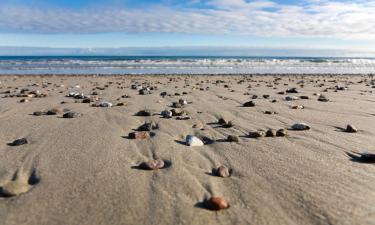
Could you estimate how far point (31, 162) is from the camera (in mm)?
3000

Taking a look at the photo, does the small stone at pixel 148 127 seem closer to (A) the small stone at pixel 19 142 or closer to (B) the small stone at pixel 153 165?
(A) the small stone at pixel 19 142

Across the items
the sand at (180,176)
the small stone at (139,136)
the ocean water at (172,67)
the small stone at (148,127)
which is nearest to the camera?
the sand at (180,176)

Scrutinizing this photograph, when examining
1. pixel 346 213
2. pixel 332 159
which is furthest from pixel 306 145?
pixel 346 213

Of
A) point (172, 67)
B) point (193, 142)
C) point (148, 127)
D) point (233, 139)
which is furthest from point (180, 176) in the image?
point (172, 67)

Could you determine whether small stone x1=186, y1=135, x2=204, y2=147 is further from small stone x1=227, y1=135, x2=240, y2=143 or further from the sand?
small stone x1=227, y1=135, x2=240, y2=143

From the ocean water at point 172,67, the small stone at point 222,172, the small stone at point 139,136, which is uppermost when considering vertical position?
the small stone at point 222,172

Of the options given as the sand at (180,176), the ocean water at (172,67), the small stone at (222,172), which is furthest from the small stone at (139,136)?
the ocean water at (172,67)

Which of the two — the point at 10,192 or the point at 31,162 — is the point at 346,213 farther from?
the point at 31,162

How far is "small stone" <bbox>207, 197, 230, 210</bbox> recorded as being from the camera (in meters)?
2.10

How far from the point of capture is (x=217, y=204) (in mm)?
2104

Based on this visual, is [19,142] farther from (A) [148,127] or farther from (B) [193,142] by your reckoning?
(B) [193,142]

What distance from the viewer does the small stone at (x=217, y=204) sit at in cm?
210

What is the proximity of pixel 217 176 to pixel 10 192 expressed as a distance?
53.2 inches

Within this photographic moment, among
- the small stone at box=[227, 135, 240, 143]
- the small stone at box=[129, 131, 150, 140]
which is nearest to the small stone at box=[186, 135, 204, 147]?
the small stone at box=[227, 135, 240, 143]
